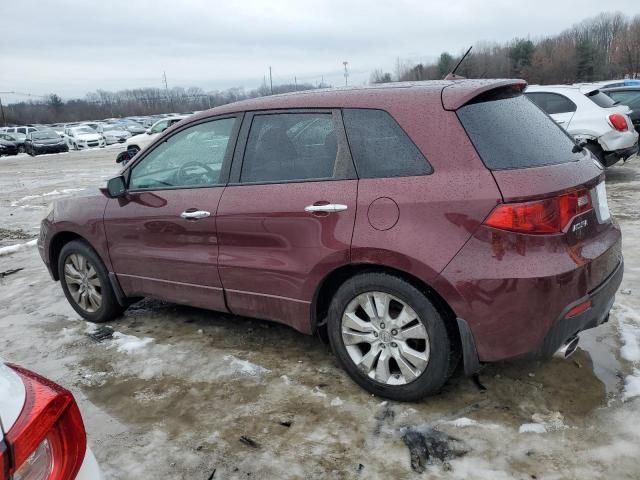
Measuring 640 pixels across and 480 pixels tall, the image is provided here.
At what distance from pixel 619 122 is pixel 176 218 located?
302 inches

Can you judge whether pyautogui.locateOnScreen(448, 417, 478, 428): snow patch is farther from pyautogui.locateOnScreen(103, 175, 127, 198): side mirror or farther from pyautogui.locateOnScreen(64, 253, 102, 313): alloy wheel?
pyautogui.locateOnScreen(64, 253, 102, 313): alloy wheel

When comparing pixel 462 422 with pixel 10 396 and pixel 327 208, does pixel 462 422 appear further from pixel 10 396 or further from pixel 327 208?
pixel 10 396

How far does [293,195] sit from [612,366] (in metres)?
2.21

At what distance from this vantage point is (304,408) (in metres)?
3.11

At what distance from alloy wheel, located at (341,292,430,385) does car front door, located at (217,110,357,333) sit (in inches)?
11.3

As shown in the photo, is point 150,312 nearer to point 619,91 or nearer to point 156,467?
point 156,467

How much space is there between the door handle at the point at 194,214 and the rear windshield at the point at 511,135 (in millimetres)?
1750

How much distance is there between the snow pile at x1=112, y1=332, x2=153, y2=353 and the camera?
4082 mm

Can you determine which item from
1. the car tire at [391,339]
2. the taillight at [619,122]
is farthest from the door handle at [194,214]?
the taillight at [619,122]

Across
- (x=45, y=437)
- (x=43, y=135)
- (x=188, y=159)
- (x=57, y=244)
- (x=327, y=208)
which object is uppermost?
(x=188, y=159)

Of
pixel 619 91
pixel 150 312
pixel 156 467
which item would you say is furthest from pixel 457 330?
pixel 619 91

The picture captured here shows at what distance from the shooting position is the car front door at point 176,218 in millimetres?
3641

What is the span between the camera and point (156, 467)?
2.69 metres

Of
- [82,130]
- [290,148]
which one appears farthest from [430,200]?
[82,130]
